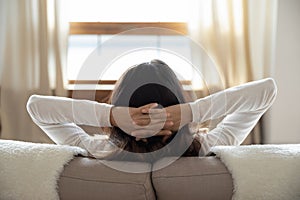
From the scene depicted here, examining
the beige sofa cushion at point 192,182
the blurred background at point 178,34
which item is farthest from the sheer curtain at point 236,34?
the beige sofa cushion at point 192,182

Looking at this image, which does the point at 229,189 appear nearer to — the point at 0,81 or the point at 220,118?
the point at 220,118

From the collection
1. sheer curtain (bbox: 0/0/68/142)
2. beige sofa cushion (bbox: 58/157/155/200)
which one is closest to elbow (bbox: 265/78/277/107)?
beige sofa cushion (bbox: 58/157/155/200)

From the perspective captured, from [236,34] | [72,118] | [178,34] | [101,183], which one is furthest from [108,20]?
[101,183]

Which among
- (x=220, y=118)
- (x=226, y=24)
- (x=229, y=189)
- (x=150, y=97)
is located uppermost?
(x=226, y=24)

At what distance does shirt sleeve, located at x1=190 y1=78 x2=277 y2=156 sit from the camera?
1372 mm

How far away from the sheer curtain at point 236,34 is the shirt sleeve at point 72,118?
53.2 inches

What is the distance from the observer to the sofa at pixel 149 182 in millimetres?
1175

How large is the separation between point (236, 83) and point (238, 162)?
1493 mm

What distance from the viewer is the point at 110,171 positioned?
3.96 ft

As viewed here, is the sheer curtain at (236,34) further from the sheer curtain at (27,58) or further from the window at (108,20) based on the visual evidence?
the sheer curtain at (27,58)

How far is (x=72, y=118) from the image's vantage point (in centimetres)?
141

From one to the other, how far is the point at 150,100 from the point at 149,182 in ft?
0.74

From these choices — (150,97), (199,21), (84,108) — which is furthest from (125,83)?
(199,21)

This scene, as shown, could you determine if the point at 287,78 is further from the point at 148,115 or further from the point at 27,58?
the point at 148,115
